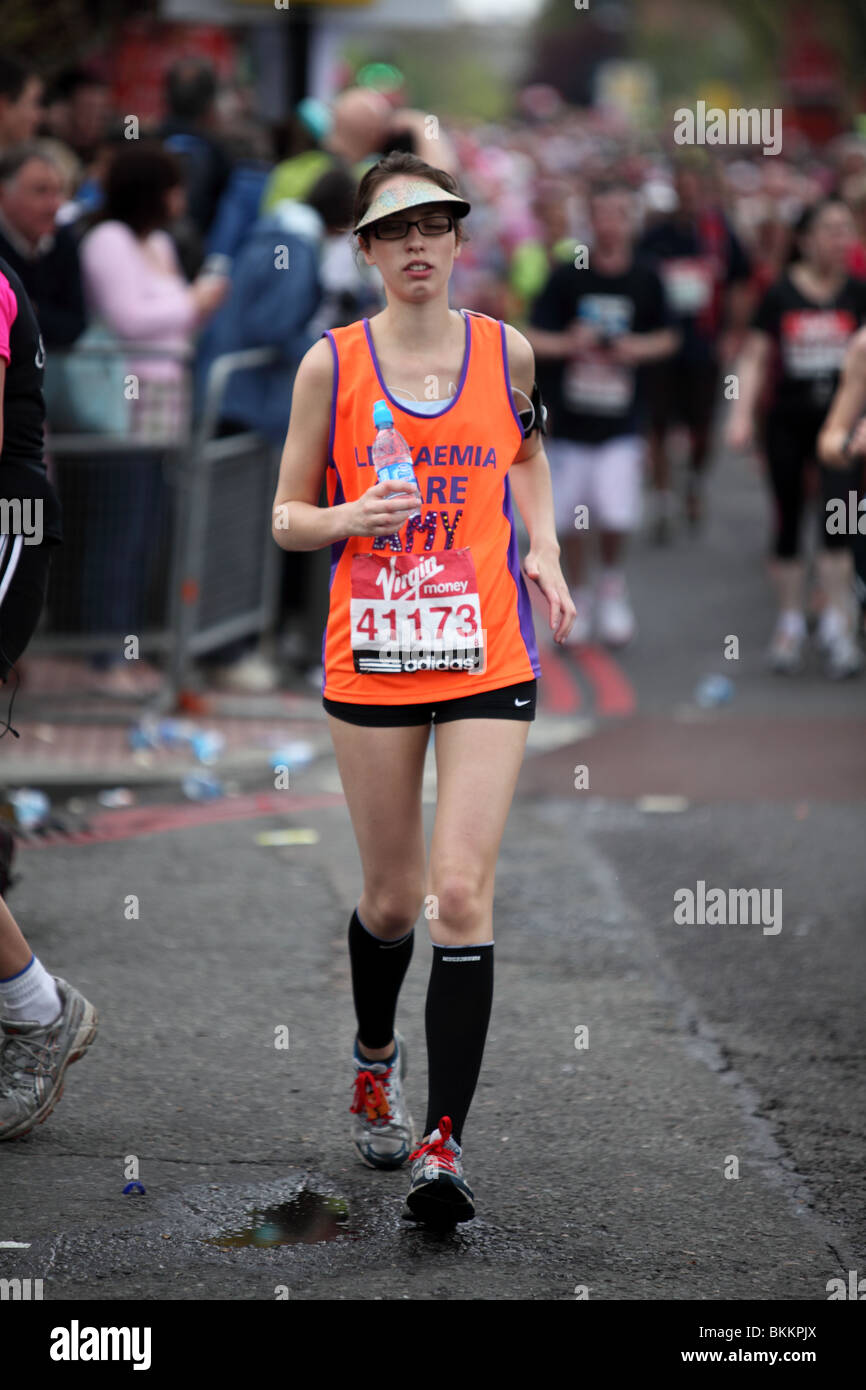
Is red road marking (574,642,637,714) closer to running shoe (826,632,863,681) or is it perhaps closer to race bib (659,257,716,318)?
running shoe (826,632,863,681)

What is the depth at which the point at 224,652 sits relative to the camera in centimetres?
921

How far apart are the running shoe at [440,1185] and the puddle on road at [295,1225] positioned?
0.56 feet

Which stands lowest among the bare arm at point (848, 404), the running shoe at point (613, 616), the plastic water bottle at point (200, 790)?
the plastic water bottle at point (200, 790)

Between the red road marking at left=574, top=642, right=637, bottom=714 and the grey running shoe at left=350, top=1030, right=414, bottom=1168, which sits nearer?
the grey running shoe at left=350, top=1030, right=414, bottom=1168

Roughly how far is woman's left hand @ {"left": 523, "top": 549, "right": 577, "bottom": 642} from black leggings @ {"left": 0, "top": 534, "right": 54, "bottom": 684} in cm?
107

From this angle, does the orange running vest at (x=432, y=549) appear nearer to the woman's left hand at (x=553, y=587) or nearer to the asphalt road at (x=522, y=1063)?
the woman's left hand at (x=553, y=587)

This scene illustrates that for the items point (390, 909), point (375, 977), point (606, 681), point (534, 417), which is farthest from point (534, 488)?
point (606, 681)

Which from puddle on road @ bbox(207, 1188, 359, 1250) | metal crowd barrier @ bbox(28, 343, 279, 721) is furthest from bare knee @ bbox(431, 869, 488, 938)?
metal crowd barrier @ bbox(28, 343, 279, 721)

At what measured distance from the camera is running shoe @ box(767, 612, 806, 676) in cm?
1018

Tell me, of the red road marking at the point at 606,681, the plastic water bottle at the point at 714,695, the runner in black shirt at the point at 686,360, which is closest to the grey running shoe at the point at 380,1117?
the red road marking at the point at 606,681

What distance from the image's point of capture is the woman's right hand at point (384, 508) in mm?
3703

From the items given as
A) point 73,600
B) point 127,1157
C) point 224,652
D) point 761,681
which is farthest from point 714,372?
point 127,1157

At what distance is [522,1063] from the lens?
484cm

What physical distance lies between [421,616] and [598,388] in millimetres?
7220
